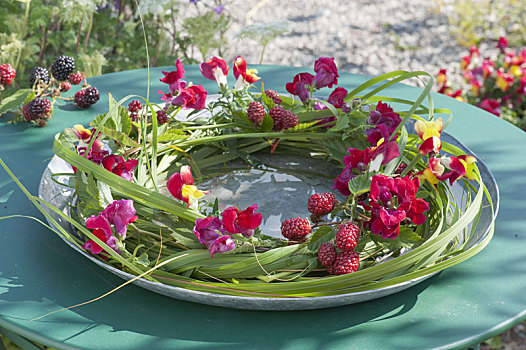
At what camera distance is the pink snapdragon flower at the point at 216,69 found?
1270 millimetres

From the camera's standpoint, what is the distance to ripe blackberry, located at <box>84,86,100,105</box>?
4.91ft

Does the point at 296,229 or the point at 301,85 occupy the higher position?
the point at 301,85

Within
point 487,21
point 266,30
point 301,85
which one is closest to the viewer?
point 301,85

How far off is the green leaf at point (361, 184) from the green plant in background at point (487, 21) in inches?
144

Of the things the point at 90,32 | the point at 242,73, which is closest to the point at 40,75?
the point at 242,73

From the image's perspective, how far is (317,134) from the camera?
1.29m

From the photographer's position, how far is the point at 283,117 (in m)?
1.27

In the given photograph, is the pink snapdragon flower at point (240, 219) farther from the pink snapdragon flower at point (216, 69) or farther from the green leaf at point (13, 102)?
the green leaf at point (13, 102)

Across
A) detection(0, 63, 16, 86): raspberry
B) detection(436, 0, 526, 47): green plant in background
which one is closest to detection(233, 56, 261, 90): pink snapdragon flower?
detection(0, 63, 16, 86): raspberry

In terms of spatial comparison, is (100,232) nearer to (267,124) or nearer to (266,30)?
(267,124)

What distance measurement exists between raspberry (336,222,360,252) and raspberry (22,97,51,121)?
0.85 m

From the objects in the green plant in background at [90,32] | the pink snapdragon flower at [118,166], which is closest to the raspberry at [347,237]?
the pink snapdragon flower at [118,166]

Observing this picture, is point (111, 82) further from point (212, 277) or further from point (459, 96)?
point (459, 96)

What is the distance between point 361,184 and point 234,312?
0.92ft
